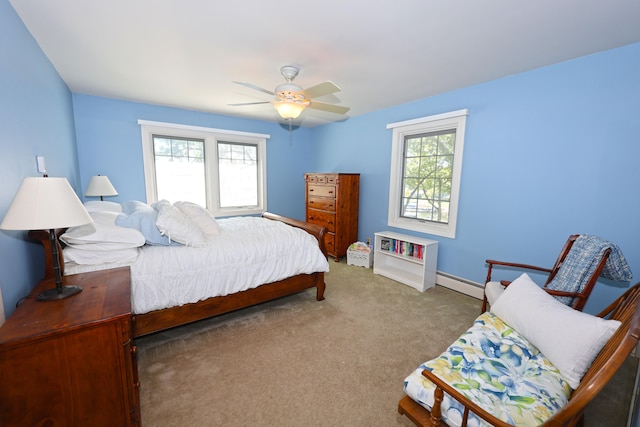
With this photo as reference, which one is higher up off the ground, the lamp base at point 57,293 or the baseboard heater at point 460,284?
the lamp base at point 57,293

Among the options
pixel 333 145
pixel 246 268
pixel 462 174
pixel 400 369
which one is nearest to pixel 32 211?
pixel 246 268

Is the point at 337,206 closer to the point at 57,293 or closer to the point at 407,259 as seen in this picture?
the point at 407,259

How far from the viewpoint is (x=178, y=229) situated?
2346 mm

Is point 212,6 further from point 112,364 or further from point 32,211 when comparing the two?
point 112,364

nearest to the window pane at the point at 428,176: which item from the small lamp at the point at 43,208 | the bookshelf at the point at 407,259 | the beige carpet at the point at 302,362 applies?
the bookshelf at the point at 407,259

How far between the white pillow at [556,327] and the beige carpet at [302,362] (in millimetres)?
630

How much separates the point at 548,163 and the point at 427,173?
133cm

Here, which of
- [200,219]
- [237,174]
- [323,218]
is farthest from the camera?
[237,174]

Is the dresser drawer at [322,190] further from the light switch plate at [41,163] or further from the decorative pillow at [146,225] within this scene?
the light switch plate at [41,163]

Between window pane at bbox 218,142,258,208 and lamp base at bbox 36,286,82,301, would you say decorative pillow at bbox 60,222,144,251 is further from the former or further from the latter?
window pane at bbox 218,142,258,208

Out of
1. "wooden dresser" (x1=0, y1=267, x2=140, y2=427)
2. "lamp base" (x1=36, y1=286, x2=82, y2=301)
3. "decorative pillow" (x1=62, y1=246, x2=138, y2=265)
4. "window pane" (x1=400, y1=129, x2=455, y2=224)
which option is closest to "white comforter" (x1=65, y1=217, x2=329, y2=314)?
"decorative pillow" (x1=62, y1=246, x2=138, y2=265)

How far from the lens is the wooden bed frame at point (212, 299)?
167 cm

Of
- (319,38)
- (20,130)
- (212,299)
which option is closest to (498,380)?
(212,299)

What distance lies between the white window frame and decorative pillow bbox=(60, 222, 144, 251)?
7.20 ft
